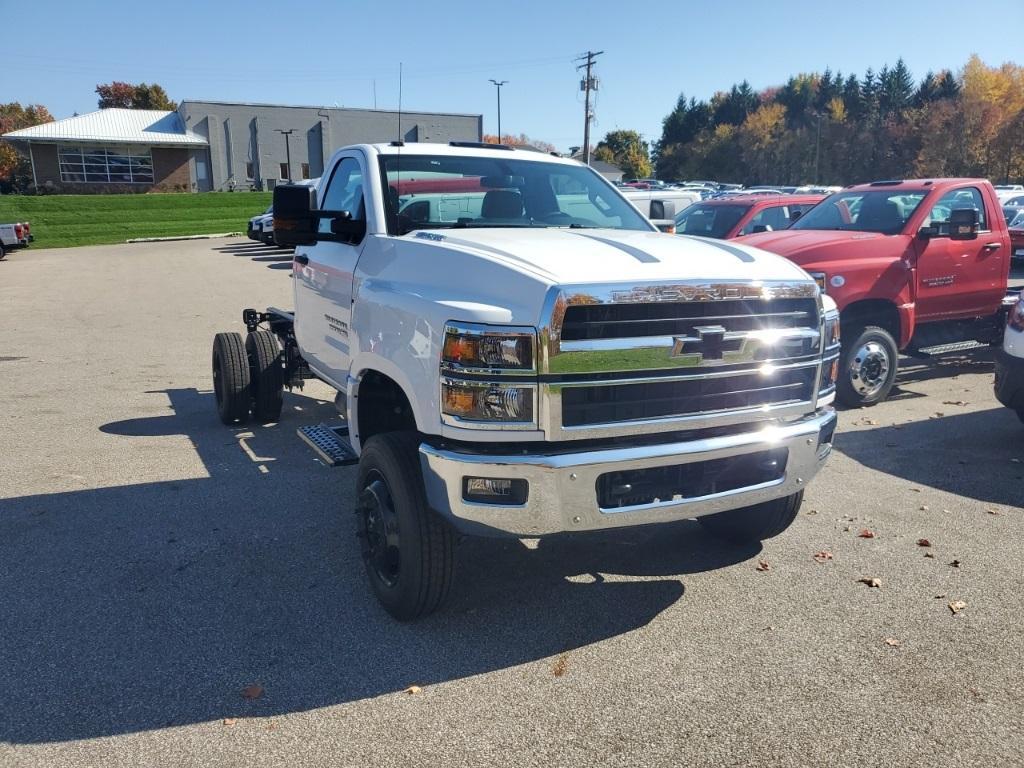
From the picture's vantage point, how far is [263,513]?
539cm

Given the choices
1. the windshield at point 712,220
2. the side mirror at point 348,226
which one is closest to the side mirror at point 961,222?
the windshield at point 712,220

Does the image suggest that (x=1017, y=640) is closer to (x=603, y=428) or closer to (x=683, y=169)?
(x=603, y=428)

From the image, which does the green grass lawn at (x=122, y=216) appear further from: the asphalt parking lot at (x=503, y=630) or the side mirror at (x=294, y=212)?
the side mirror at (x=294, y=212)

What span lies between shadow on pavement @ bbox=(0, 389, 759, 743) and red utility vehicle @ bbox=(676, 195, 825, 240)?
738 centimetres

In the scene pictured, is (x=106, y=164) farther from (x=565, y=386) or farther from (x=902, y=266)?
(x=565, y=386)

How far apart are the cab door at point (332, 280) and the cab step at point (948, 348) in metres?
6.13

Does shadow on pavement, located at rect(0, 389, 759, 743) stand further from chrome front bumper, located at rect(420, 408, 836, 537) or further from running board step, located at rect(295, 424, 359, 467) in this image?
chrome front bumper, located at rect(420, 408, 836, 537)

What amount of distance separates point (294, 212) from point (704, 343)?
2.40m

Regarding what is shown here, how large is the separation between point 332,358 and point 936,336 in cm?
671

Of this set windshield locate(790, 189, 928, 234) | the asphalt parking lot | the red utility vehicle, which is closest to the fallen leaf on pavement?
the asphalt parking lot

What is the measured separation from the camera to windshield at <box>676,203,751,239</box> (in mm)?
11711

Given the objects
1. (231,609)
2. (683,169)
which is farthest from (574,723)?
(683,169)

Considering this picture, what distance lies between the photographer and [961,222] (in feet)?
27.8

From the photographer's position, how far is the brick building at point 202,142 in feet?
187
